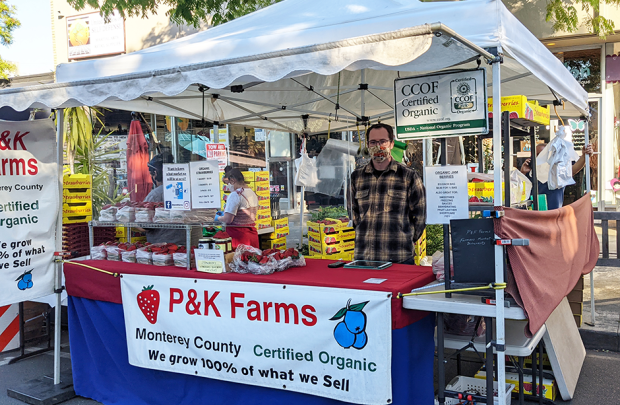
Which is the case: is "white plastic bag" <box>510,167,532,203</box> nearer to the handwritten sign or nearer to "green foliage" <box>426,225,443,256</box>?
the handwritten sign

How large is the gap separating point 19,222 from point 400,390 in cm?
341

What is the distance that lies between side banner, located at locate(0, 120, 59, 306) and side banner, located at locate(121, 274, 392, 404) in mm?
1039

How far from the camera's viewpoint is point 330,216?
356 inches

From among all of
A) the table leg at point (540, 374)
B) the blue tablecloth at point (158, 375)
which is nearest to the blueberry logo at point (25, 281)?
the blue tablecloth at point (158, 375)

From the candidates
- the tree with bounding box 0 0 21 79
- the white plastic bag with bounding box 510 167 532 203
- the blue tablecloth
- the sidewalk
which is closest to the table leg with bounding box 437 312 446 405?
the blue tablecloth

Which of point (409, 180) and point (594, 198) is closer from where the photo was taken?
point (409, 180)

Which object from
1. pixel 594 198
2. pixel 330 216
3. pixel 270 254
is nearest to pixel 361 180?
pixel 270 254

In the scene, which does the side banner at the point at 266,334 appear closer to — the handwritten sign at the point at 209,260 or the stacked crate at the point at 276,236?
the handwritten sign at the point at 209,260

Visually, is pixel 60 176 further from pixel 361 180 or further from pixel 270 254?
pixel 361 180

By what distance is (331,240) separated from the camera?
7.88 meters

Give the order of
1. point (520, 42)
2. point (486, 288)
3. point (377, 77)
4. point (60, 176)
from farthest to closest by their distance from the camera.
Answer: point (377, 77) < point (60, 176) < point (520, 42) < point (486, 288)

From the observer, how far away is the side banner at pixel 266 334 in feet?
10.6

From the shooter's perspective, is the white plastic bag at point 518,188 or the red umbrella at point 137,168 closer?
the white plastic bag at point 518,188

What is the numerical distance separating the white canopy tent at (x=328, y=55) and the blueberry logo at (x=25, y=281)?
48cm
